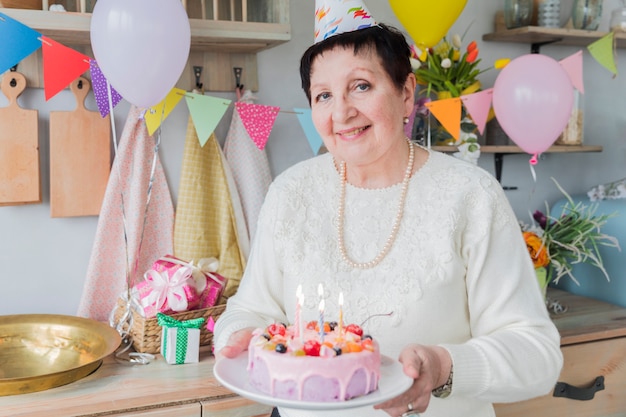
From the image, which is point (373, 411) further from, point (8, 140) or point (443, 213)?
point (8, 140)

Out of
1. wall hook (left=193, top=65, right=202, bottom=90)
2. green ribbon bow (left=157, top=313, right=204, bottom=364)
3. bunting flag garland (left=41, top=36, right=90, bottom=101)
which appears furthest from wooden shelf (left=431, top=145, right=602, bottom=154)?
bunting flag garland (left=41, top=36, right=90, bottom=101)

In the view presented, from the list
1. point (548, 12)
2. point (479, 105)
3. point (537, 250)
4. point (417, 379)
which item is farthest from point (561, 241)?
point (417, 379)

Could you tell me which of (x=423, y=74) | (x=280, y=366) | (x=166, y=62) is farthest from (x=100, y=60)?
(x=423, y=74)

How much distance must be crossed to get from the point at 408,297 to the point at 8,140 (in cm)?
116

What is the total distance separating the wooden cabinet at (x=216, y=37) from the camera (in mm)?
1642

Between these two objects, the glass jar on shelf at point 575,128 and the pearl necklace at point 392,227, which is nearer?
the pearl necklace at point 392,227

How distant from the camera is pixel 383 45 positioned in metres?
1.29

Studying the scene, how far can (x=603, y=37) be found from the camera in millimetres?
2266

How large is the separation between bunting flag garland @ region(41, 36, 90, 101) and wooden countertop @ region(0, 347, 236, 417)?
2.16ft

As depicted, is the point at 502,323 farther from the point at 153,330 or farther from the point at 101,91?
the point at 101,91

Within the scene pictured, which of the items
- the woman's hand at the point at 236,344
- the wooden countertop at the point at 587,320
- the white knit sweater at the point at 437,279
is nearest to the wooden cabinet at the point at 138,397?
the white knit sweater at the point at 437,279

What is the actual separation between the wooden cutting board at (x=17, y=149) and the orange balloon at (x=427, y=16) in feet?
3.27

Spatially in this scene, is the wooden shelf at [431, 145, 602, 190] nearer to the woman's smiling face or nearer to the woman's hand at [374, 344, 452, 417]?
the woman's smiling face

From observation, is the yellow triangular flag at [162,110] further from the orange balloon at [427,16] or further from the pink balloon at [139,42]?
the orange balloon at [427,16]
